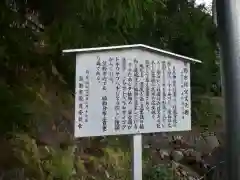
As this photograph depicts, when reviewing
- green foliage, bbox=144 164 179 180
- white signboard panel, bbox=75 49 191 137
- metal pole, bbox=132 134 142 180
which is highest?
white signboard panel, bbox=75 49 191 137

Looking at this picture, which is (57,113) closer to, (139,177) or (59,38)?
(59,38)

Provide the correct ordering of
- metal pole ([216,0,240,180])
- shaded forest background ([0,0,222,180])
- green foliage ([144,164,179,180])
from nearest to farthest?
1. metal pole ([216,0,240,180])
2. shaded forest background ([0,0,222,180])
3. green foliage ([144,164,179,180])

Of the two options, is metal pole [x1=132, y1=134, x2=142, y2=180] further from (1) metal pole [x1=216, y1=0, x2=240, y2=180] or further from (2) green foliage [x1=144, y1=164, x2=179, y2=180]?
(2) green foliage [x1=144, y1=164, x2=179, y2=180]

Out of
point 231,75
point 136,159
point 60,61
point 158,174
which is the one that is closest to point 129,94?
point 136,159

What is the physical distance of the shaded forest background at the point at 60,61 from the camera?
98.8 inches

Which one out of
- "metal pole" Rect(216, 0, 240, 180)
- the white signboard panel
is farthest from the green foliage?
"metal pole" Rect(216, 0, 240, 180)

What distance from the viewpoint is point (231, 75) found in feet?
6.32

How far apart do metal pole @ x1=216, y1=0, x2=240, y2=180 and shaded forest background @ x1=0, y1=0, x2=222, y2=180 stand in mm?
679

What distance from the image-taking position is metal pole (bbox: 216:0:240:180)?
6.22ft

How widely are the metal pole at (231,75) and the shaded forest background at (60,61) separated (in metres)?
0.68

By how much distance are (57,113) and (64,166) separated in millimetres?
341

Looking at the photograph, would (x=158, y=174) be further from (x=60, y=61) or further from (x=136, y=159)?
(x=136, y=159)

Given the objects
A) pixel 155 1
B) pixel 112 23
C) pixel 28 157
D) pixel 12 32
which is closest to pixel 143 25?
pixel 155 1

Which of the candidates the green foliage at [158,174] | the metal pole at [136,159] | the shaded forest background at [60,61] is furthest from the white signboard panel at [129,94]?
the green foliage at [158,174]
